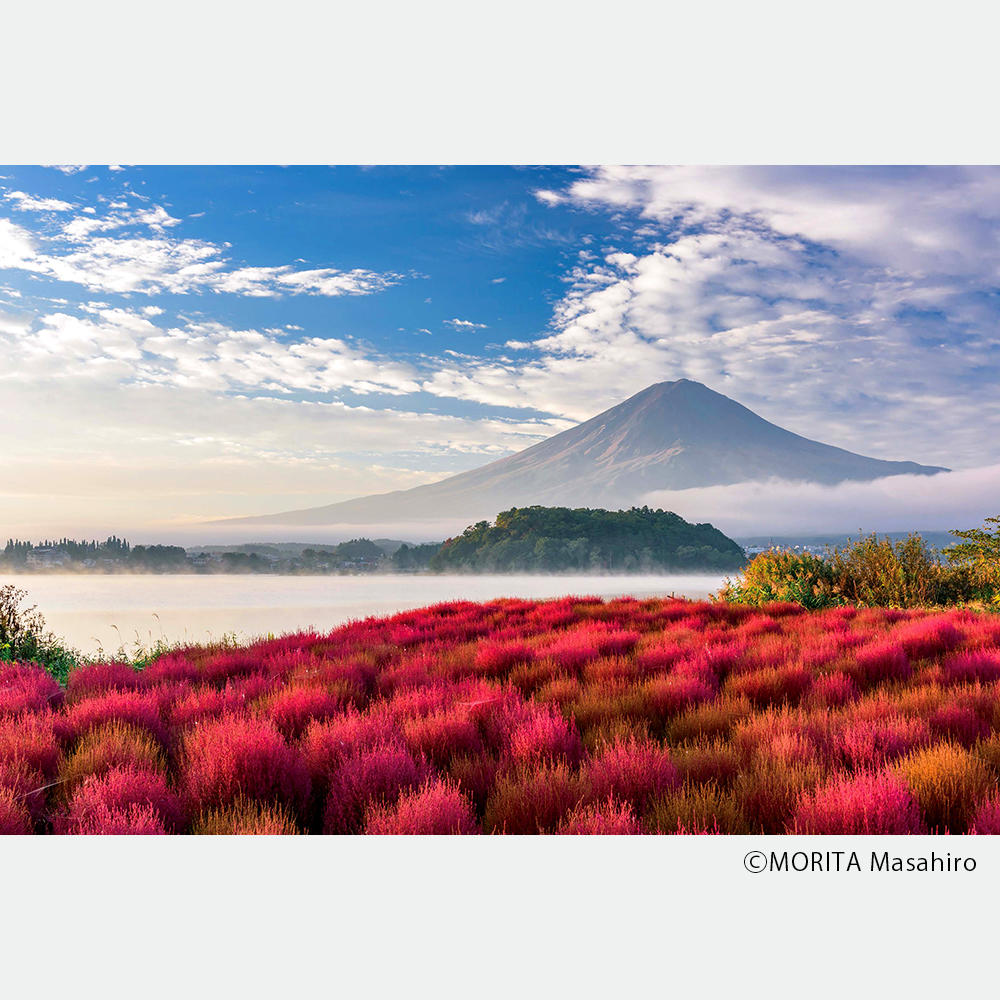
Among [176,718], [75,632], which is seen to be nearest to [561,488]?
[75,632]

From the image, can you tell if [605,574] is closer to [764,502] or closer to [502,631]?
[502,631]

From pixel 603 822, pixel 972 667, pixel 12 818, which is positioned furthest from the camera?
pixel 972 667

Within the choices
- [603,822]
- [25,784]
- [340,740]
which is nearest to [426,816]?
[603,822]

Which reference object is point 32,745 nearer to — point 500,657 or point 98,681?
point 98,681

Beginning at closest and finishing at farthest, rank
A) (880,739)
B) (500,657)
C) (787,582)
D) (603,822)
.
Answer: (603,822)
(880,739)
(500,657)
(787,582)

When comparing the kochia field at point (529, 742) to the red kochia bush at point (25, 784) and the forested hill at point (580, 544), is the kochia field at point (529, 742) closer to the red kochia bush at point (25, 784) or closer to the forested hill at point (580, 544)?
the red kochia bush at point (25, 784)

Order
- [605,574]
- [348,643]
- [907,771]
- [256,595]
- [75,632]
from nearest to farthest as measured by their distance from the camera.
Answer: [907,771]
[348,643]
[75,632]
[256,595]
[605,574]
